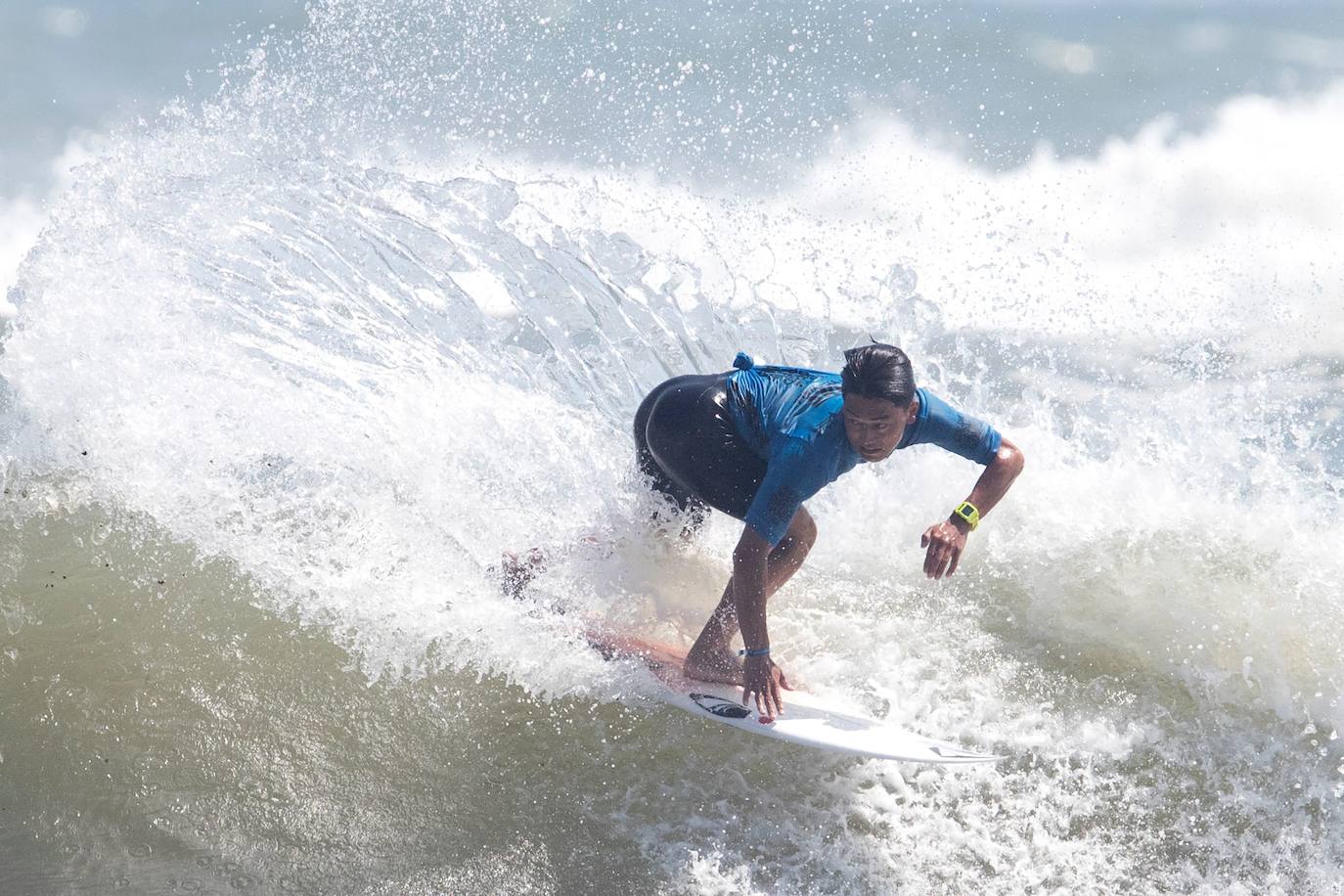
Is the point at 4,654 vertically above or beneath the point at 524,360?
beneath

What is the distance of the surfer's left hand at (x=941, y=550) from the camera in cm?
360

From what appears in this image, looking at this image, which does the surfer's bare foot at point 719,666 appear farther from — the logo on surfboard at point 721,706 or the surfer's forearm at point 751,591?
the surfer's forearm at point 751,591

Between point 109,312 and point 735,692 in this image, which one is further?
point 109,312

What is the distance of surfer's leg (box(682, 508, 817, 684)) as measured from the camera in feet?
13.7

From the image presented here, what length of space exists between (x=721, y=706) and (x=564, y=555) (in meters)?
1.02

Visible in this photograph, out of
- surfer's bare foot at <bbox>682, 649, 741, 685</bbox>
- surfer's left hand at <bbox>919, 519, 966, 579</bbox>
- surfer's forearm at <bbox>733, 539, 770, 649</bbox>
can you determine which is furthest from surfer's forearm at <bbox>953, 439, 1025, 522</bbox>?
surfer's bare foot at <bbox>682, 649, 741, 685</bbox>

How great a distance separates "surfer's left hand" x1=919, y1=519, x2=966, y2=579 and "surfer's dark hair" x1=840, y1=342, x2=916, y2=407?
1.59 ft

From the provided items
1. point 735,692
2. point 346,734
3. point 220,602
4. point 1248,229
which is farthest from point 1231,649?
point 1248,229

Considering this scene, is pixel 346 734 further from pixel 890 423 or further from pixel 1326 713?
pixel 1326 713

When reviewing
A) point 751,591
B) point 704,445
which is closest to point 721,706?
point 751,591

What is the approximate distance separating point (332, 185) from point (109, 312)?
4.78ft

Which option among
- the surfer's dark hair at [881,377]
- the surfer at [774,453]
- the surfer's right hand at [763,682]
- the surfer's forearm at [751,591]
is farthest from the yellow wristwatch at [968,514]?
A: the surfer's right hand at [763,682]

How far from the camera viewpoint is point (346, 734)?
416 centimetres

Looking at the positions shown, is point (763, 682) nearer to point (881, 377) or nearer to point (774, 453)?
point (774, 453)
